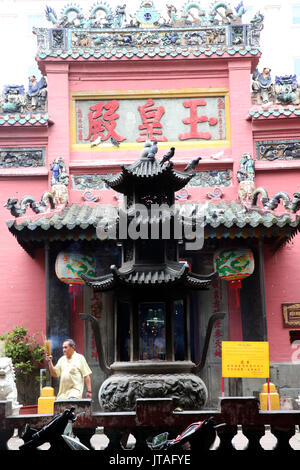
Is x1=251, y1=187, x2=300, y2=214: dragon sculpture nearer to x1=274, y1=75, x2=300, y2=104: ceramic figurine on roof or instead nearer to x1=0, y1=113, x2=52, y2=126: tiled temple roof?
x1=274, y1=75, x2=300, y2=104: ceramic figurine on roof

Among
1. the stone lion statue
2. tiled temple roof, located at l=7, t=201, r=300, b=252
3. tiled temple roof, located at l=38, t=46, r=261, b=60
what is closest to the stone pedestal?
the stone lion statue

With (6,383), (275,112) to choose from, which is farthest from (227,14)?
(6,383)

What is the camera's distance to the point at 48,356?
403 inches

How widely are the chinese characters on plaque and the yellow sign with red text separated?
5.86m

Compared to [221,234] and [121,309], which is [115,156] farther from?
[121,309]

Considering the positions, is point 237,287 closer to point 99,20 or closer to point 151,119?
point 151,119

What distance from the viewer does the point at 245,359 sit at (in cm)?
972

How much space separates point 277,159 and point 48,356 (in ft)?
21.6

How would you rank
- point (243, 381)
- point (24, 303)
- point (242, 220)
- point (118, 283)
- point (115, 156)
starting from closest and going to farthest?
point (118, 283) → point (242, 220) → point (243, 381) → point (24, 303) → point (115, 156)

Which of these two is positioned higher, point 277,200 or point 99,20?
point 99,20

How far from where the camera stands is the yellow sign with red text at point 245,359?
379 inches

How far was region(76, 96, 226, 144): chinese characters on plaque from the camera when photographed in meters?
14.4

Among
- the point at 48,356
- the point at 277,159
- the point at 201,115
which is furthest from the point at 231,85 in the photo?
the point at 48,356

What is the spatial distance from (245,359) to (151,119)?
6490mm
